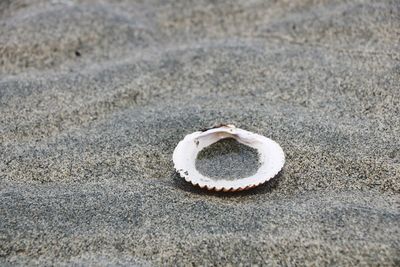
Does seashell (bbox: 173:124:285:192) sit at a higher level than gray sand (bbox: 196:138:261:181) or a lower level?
higher

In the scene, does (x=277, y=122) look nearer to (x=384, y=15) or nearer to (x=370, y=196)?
(x=370, y=196)

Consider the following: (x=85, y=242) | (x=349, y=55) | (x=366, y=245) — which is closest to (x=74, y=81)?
(x=85, y=242)

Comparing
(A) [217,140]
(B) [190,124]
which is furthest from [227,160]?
(B) [190,124]

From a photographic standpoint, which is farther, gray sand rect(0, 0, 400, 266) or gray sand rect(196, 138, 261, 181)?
gray sand rect(196, 138, 261, 181)

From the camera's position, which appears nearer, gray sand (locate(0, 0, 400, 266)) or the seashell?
gray sand (locate(0, 0, 400, 266))
